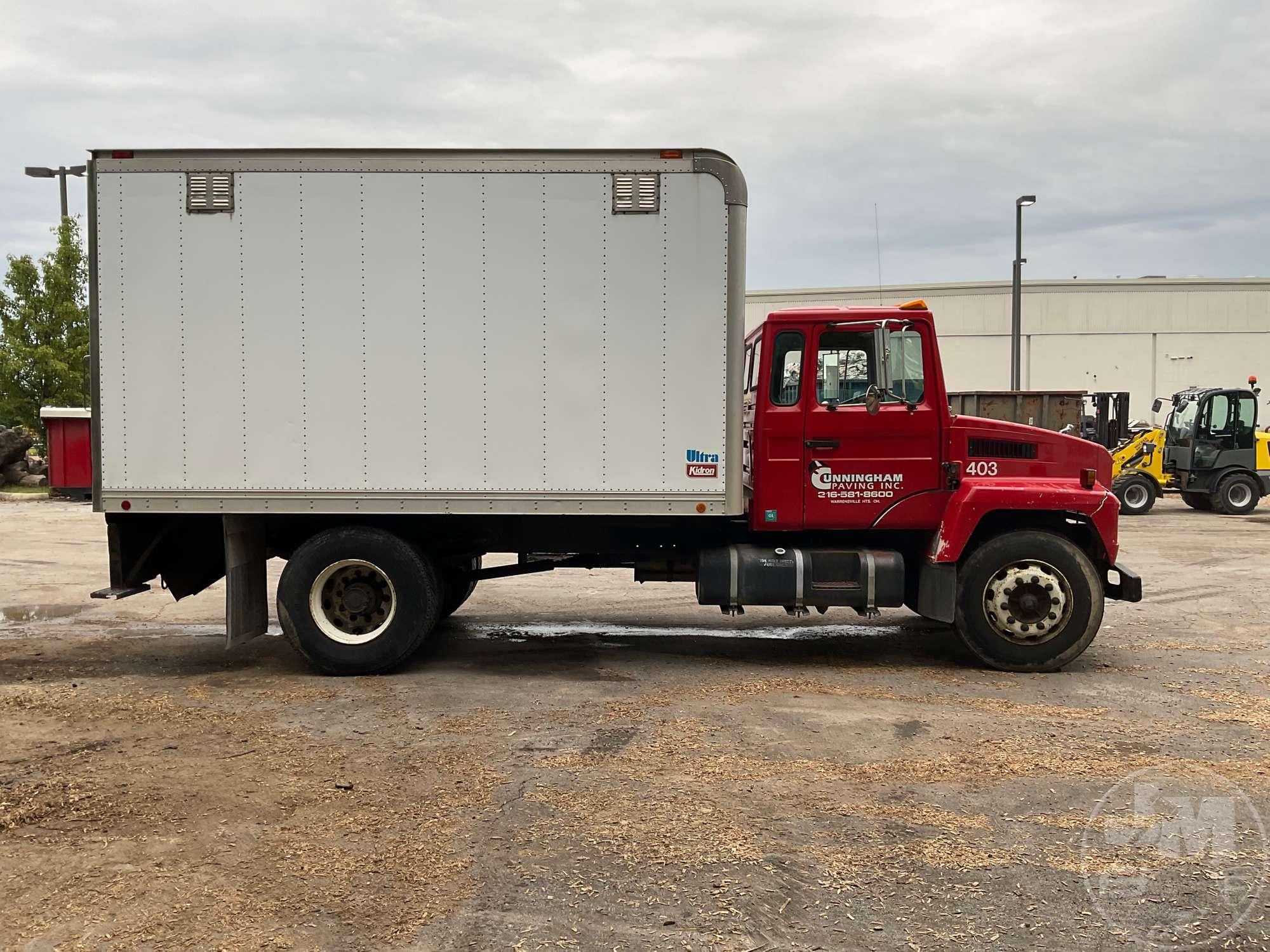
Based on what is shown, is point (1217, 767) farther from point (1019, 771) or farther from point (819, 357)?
point (819, 357)

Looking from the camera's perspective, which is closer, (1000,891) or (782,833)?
(1000,891)

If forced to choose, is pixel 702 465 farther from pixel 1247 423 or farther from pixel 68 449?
pixel 68 449

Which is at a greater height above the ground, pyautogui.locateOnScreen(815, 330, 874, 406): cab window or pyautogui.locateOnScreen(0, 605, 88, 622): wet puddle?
pyautogui.locateOnScreen(815, 330, 874, 406): cab window

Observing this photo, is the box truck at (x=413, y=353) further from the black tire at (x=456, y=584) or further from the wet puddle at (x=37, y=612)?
the wet puddle at (x=37, y=612)

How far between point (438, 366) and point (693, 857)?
4284 millimetres

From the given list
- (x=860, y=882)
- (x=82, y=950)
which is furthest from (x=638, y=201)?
(x=82, y=950)

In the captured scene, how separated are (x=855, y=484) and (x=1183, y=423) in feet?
56.0

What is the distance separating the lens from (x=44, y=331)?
2647 cm

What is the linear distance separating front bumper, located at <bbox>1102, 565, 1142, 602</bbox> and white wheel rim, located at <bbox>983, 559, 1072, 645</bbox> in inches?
20.9

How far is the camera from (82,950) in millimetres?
3656

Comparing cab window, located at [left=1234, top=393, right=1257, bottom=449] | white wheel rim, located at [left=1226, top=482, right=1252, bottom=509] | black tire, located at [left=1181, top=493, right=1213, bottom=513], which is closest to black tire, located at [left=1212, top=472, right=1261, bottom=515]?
white wheel rim, located at [left=1226, top=482, right=1252, bottom=509]

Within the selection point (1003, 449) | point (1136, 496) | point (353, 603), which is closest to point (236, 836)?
point (353, 603)

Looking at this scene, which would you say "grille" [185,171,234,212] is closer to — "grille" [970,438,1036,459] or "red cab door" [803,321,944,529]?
"red cab door" [803,321,944,529]

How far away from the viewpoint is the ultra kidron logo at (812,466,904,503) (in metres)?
7.94
